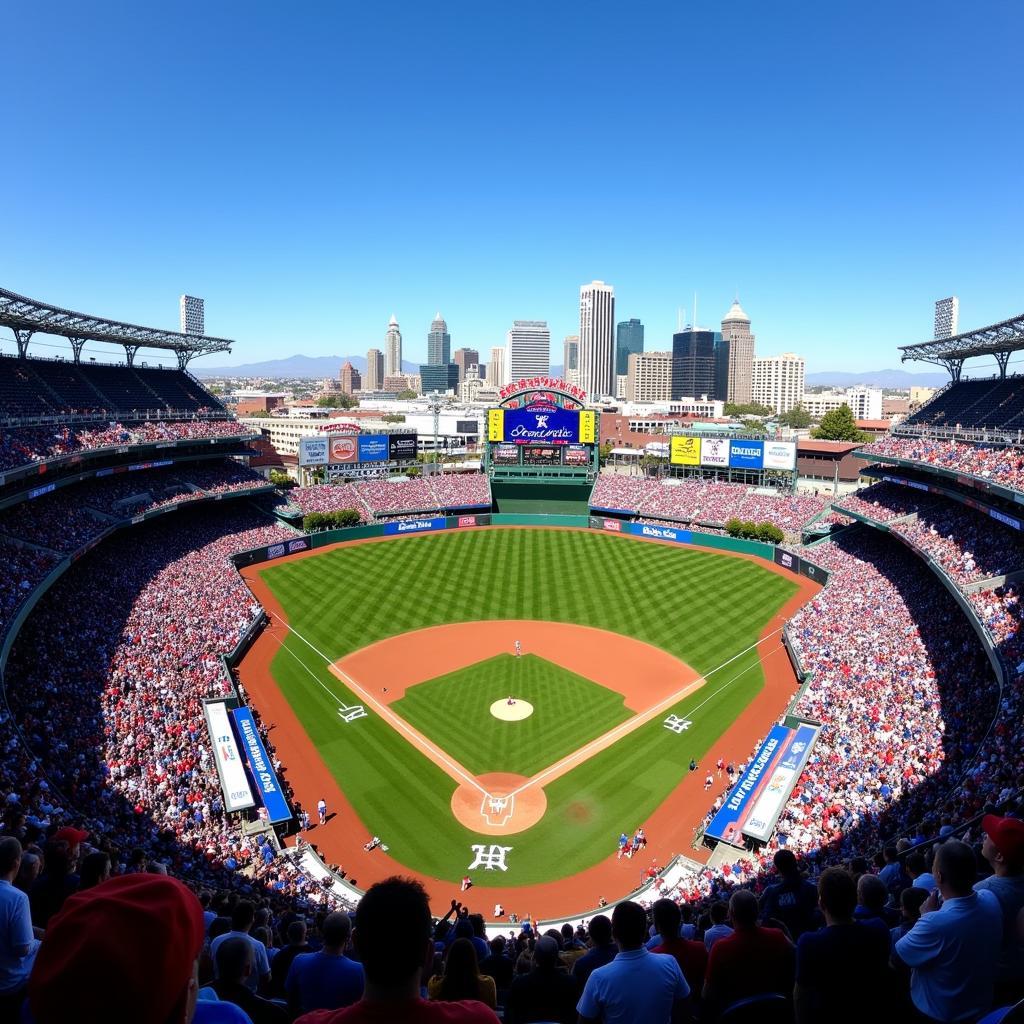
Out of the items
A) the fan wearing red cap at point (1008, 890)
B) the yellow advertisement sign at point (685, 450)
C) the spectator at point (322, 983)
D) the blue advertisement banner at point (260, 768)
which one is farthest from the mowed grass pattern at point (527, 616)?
the fan wearing red cap at point (1008, 890)

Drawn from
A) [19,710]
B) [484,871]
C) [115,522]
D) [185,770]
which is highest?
[115,522]

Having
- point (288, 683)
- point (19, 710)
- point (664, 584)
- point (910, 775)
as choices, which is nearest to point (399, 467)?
point (664, 584)

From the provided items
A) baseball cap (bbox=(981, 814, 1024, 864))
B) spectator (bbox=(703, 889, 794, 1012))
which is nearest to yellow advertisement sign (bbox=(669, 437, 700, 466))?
baseball cap (bbox=(981, 814, 1024, 864))

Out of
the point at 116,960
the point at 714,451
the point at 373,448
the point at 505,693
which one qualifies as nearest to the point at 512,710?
the point at 505,693

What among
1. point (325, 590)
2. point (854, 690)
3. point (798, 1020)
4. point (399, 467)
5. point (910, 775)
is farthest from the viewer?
point (399, 467)

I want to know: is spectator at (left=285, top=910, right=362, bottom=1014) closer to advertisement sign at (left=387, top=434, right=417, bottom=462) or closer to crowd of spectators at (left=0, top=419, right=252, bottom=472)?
crowd of spectators at (left=0, top=419, right=252, bottom=472)

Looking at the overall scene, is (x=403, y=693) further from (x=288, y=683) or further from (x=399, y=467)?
(x=399, y=467)

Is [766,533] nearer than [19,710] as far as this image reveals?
No
